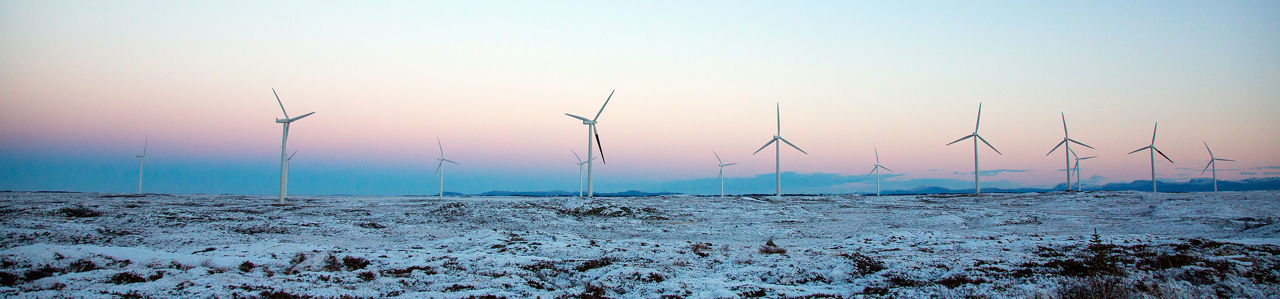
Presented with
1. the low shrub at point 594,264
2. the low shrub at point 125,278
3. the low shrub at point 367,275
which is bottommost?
the low shrub at point 594,264

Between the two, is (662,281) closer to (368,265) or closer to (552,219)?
(368,265)

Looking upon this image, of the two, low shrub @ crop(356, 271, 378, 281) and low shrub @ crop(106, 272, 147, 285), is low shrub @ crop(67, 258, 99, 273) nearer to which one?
low shrub @ crop(106, 272, 147, 285)

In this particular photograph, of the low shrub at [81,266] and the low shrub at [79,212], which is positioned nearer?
the low shrub at [81,266]

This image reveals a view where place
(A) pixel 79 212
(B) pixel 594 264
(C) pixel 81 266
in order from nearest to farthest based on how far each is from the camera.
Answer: (C) pixel 81 266 → (B) pixel 594 264 → (A) pixel 79 212

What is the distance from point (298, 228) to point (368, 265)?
1427cm

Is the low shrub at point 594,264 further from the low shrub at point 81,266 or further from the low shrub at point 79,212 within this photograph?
the low shrub at point 79,212

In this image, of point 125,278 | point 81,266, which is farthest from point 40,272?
point 125,278

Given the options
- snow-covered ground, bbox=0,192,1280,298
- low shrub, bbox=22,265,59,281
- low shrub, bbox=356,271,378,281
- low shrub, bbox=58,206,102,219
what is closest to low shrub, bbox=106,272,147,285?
snow-covered ground, bbox=0,192,1280,298

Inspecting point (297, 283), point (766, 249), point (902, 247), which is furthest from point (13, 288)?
point (902, 247)

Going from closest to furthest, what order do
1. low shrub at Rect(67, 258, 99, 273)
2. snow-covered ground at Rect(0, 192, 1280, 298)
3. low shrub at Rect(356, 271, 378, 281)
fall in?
1. snow-covered ground at Rect(0, 192, 1280, 298)
2. low shrub at Rect(67, 258, 99, 273)
3. low shrub at Rect(356, 271, 378, 281)

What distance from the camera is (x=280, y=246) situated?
58.7 ft

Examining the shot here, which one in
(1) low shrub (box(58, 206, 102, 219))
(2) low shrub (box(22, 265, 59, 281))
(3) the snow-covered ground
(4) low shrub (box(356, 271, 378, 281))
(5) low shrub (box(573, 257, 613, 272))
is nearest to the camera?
(3) the snow-covered ground


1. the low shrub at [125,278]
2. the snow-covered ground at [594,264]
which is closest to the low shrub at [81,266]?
the snow-covered ground at [594,264]

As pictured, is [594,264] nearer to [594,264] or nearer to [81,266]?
[594,264]
